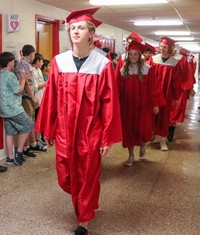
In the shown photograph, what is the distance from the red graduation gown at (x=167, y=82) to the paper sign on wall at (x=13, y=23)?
75.1 inches

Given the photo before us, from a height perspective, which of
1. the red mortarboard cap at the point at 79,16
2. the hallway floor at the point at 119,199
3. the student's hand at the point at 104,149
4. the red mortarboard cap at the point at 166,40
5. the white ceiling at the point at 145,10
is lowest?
the hallway floor at the point at 119,199

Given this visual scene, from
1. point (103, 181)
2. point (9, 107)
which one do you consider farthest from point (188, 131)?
point (9, 107)

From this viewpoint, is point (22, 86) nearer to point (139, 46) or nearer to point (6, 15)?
point (6, 15)

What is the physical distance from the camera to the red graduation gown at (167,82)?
503 centimetres

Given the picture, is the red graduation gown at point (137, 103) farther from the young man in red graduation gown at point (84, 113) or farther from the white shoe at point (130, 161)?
the young man in red graduation gown at point (84, 113)

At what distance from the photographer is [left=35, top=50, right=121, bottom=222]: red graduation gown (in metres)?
2.58

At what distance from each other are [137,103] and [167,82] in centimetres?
104

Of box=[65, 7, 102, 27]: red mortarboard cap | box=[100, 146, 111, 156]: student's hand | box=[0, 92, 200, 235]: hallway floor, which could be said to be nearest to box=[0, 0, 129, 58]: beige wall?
box=[0, 92, 200, 235]: hallway floor

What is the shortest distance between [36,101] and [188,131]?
317cm

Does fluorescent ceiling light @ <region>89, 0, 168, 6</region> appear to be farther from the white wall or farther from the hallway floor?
the hallway floor

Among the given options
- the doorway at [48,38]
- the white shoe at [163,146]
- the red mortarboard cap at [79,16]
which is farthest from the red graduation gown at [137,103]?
the doorway at [48,38]

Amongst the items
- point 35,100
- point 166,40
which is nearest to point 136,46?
point 166,40

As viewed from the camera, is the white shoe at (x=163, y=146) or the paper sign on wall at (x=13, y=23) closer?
the paper sign on wall at (x=13, y=23)

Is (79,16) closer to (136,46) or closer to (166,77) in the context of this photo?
(136,46)
